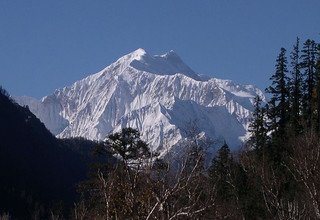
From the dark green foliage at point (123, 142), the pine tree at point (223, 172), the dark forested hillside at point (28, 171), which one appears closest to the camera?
the dark green foliage at point (123, 142)

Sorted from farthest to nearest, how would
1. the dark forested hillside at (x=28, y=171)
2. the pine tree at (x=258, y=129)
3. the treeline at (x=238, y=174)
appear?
the dark forested hillside at (x=28, y=171) < the pine tree at (x=258, y=129) < the treeline at (x=238, y=174)

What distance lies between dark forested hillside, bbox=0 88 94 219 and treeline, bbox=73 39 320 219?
10222 centimetres

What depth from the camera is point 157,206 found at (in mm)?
13508

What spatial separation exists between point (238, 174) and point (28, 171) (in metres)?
137

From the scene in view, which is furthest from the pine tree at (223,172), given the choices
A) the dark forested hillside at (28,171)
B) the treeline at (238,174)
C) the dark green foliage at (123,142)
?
the dark forested hillside at (28,171)

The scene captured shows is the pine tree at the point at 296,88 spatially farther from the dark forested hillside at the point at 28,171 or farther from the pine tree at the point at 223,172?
the dark forested hillside at the point at 28,171

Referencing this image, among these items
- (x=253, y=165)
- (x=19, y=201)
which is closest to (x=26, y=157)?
(x=19, y=201)

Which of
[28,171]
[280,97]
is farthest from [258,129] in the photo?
[28,171]

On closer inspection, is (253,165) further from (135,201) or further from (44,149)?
(44,149)

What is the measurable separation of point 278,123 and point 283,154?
801 centimetres

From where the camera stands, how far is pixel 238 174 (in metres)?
44.9

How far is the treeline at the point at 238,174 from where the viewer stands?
46.2ft

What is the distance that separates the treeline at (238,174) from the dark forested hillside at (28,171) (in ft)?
335

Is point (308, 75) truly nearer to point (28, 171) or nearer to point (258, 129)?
point (258, 129)
